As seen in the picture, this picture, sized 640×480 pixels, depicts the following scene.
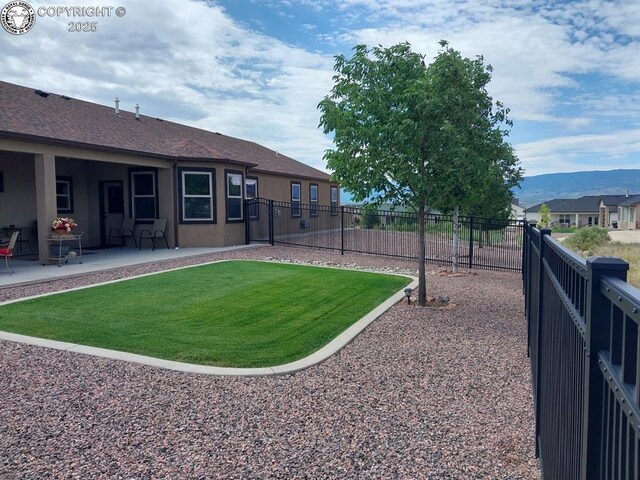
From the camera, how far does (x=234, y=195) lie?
17.2 meters

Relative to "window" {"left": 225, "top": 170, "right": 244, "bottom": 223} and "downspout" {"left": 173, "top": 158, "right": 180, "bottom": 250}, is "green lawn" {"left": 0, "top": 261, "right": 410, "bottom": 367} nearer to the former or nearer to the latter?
"downspout" {"left": 173, "top": 158, "right": 180, "bottom": 250}

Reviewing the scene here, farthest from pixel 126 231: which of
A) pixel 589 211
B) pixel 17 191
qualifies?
pixel 589 211

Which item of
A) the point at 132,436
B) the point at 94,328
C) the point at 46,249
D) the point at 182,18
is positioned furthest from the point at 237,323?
the point at 182,18

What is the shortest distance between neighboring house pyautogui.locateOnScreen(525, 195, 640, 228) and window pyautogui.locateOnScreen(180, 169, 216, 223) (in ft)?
212

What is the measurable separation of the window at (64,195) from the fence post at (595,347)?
56.2 ft

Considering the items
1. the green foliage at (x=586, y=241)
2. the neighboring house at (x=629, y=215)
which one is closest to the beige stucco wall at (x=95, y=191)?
the green foliage at (x=586, y=241)

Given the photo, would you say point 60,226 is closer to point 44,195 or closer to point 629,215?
point 44,195

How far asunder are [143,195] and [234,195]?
3049mm

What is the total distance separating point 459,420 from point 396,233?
37.9ft

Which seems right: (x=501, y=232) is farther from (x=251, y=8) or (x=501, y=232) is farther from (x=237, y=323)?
(x=251, y=8)

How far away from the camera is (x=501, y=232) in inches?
533

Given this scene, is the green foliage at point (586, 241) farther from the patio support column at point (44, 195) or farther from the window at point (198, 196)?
the patio support column at point (44, 195)

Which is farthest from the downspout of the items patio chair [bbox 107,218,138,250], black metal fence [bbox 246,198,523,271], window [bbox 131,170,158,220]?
black metal fence [bbox 246,198,523,271]

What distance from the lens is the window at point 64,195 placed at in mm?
15781
